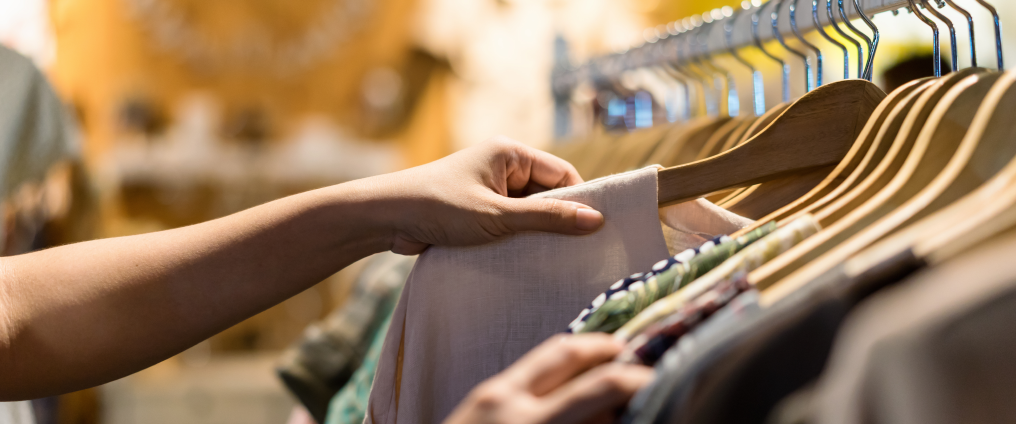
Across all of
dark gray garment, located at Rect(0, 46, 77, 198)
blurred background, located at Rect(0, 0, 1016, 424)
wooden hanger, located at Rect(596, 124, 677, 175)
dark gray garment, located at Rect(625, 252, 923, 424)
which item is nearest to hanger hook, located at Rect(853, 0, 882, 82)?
wooden hanger, located at Rect(596, 124, 677, 175)

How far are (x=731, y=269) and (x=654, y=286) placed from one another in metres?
0.05

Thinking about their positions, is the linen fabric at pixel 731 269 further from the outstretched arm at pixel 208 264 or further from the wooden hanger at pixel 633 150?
the wooden hanger at pixel 633 150

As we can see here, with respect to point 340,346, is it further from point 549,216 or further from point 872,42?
point 872,42

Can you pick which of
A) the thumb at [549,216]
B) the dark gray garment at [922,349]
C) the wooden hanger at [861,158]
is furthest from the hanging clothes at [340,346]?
the dark gray garment at [922,349]

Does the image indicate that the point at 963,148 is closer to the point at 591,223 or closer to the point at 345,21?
the point at 591,223

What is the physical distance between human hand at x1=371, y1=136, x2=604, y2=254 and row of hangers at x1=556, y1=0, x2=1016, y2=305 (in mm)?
87

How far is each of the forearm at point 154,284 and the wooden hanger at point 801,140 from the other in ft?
0.89

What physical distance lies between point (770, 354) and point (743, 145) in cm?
26

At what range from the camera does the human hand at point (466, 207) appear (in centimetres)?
51

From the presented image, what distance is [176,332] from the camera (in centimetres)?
53

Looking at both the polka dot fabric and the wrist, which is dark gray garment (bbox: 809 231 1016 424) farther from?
the wrist

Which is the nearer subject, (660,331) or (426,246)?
(660,331)

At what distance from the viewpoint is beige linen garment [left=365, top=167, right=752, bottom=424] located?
1.67 feet

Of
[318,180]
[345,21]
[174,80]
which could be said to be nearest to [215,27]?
[174,80]
